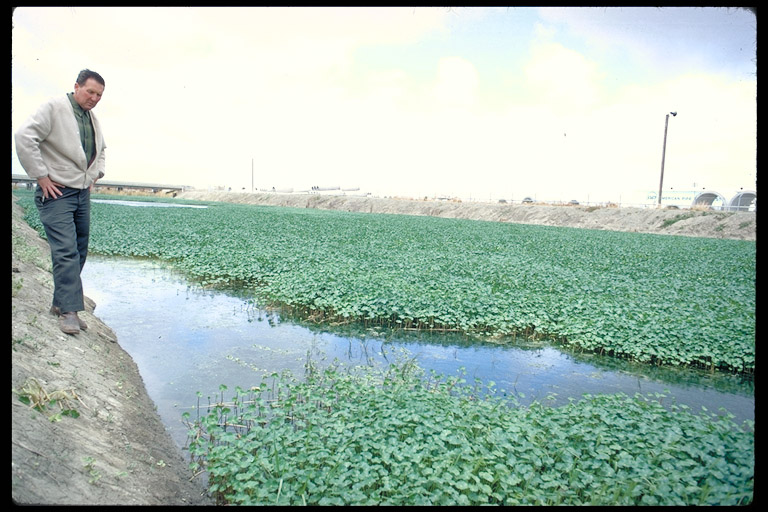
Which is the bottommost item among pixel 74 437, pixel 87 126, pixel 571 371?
pixel 571 371

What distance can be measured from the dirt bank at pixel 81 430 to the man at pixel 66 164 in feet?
1.92

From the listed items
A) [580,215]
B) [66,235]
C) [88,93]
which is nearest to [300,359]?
[66,235]

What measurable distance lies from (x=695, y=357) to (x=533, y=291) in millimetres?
3481

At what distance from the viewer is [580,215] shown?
4528 cm

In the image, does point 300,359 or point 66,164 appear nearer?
point 66,164

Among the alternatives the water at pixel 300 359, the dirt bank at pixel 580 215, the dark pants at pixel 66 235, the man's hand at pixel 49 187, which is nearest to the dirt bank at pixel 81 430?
the dark pants at pixel 66 235

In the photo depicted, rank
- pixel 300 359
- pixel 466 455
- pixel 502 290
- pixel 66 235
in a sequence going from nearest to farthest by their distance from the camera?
pixel 466 455 < pixel 66 235 < pixel 300 359 < pixel 502 290

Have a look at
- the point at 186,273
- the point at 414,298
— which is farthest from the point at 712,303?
the point at 186,273

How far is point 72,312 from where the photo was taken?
4918 mm

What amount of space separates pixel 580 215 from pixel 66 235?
46.5 metres

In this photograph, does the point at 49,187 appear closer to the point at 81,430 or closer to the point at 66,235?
the point at 66,235

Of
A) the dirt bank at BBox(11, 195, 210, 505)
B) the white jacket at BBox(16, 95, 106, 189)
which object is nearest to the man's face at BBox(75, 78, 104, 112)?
the white jacket at BBox(16, 95, 106, 189)

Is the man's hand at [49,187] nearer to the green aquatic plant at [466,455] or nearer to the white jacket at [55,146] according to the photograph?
the white jacket at [55,146]
